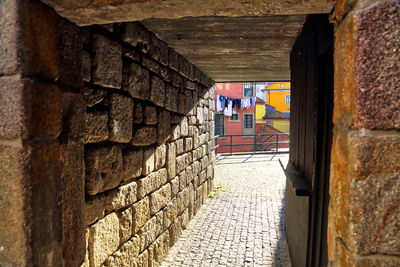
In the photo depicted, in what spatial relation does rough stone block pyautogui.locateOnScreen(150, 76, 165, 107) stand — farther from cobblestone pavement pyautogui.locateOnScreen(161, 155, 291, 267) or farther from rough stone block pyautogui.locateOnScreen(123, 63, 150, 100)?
cobblestone pavement pyautogui.locateOnScreen(161, 155, 291, 267)

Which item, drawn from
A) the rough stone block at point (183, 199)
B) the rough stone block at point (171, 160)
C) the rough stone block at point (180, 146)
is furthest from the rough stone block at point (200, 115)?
the rough stone block at point (171, 160)

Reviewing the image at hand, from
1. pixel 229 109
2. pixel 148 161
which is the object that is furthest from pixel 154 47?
pixel 229 109

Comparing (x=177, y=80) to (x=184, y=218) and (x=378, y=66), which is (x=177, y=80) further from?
(x=378, y=66)

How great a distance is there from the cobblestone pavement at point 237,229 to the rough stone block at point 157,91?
1.74 meters

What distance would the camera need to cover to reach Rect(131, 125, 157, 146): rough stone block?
2.37m

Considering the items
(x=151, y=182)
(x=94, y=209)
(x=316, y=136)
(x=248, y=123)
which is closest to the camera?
(x=94, y=209)

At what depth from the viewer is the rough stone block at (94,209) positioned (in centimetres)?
172

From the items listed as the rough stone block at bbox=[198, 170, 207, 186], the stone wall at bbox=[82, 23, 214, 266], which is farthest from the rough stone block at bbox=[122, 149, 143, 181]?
the rough stone block at bbox=[198, 170, 207, 186]

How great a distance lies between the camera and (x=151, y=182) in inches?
108

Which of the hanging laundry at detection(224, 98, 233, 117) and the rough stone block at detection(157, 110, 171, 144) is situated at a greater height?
the hanging laundry at detection(224, 98, 233, 117)

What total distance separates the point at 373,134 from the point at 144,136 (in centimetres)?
194

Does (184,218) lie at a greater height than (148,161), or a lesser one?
lesser

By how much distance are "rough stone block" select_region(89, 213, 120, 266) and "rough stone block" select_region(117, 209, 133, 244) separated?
0.17 feet

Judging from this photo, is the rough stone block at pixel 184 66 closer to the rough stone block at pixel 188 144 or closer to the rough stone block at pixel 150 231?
the rough stone block at pixel 188 144
